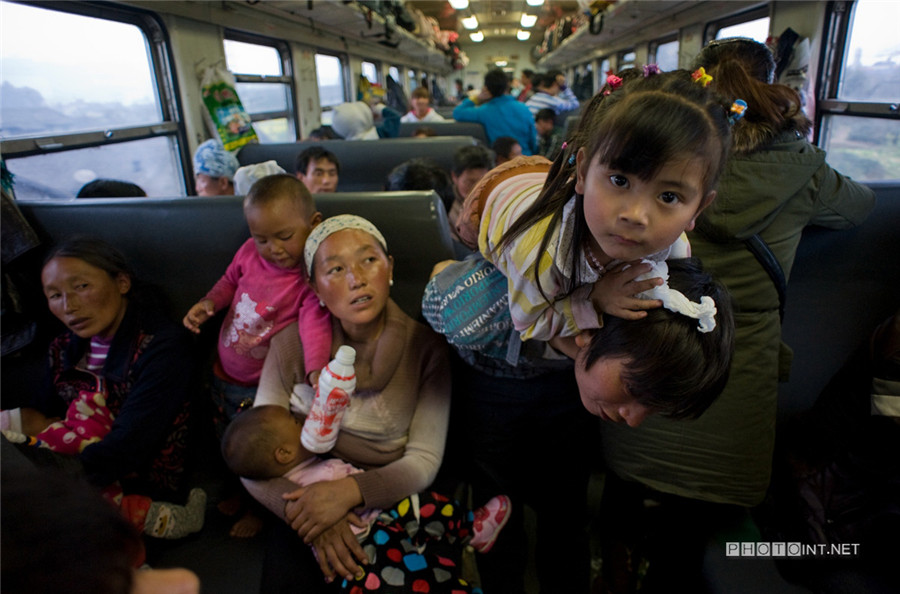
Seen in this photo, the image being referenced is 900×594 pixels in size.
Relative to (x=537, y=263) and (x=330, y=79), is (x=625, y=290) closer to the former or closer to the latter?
(x=537, y=263)

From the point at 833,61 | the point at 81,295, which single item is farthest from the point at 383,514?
the point at 833,61

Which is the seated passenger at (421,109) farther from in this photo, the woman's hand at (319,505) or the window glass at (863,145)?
the woman's hand at (319,505)

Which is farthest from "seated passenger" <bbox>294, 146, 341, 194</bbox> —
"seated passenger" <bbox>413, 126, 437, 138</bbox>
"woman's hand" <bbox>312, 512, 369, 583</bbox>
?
"woman's hand" <bbox>312, 512, 369, 583</bbox>

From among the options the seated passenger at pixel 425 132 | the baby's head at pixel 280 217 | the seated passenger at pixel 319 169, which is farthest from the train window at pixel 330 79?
the baby's head at pixel 280 217

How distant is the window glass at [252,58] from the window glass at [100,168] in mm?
1275

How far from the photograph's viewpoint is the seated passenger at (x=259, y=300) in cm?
153

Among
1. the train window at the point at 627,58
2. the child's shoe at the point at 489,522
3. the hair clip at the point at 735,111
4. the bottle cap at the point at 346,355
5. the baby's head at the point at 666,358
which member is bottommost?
the child's shoe at the point at 489,522

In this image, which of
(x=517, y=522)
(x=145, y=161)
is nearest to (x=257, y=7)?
(x=145, y=161)

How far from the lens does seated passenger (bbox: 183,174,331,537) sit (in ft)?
5.00

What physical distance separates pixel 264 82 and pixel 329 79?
2.56m

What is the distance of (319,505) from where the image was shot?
124 centimetres

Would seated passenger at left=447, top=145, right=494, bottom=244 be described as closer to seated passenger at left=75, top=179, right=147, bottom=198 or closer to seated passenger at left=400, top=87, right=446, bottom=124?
seated passenger at left=75, top=179, right=147, bottom=198

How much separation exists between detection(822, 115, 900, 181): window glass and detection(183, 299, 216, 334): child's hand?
3354mm

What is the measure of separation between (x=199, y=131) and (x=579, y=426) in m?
3.87
